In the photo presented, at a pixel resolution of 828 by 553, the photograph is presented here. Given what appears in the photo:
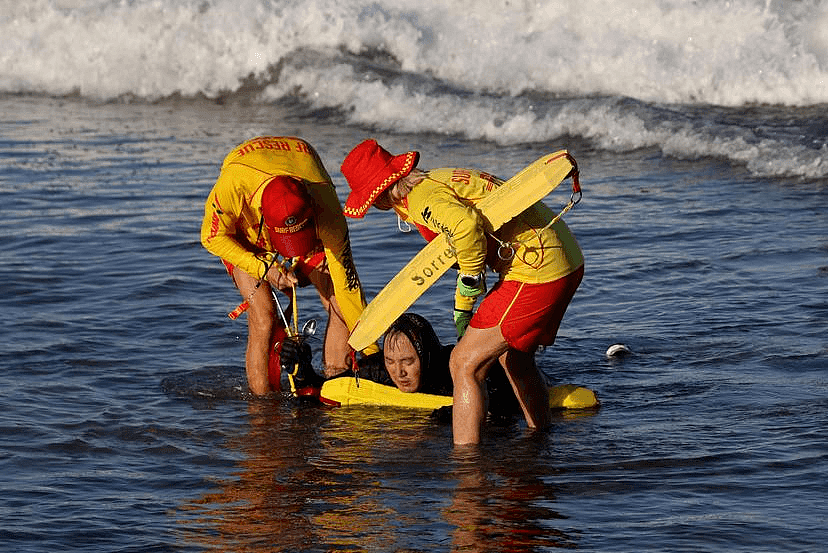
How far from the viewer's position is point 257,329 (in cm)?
794

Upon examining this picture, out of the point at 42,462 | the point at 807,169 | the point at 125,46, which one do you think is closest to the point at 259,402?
the point at 42,462

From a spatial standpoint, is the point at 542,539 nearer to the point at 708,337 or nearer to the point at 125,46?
the point at 708,337

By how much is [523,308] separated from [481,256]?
432 millimetres

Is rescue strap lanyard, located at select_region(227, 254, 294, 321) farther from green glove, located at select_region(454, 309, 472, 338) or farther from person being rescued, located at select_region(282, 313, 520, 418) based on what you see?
green glove, located at select_region(454, 309, 472, 338)

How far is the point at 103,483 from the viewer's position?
652cm

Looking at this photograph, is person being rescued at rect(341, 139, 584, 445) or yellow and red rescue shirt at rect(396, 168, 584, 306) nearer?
yellow and red rescue shirt at rect(396, 168, 584, 306)

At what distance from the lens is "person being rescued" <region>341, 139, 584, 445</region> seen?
609 cm

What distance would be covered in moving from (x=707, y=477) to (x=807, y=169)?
287 inches

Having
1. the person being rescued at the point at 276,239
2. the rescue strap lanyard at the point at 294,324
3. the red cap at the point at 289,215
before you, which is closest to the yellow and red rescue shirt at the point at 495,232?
the red cap at the point at 289,215

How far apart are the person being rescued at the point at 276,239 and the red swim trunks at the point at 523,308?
137cm

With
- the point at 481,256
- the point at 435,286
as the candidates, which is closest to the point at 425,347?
the point at 481,256

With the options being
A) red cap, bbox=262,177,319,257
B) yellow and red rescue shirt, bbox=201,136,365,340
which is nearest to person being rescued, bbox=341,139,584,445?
red cap, bbox=262,177,319,257

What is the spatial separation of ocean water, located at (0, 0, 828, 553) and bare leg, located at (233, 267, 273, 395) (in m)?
0.14

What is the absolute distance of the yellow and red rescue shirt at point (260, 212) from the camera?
733 cm
